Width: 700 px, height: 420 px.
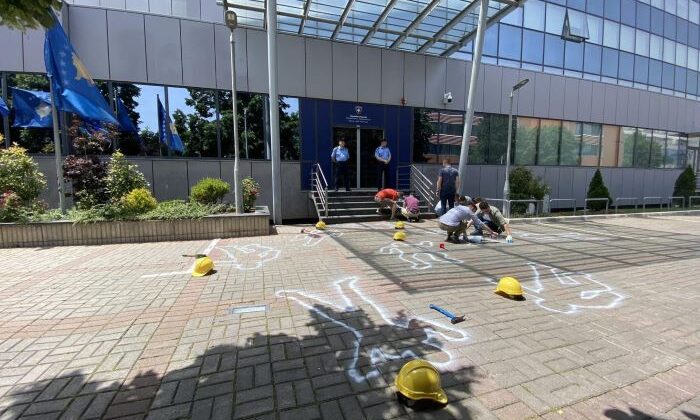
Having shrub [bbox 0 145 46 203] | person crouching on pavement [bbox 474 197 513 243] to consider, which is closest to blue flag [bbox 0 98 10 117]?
shrub [bbox 0 145 46 203]

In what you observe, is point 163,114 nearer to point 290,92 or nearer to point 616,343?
point 290,92

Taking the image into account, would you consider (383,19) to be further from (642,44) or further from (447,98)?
(642,44)

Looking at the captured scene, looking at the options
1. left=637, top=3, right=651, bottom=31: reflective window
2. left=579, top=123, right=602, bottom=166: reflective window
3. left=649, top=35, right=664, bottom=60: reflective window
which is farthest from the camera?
left=649, top=35, right=664, bottom=60: reflective window

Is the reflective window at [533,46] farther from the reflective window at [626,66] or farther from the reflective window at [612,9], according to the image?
the reflective window at [626,66]

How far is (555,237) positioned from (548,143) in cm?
908

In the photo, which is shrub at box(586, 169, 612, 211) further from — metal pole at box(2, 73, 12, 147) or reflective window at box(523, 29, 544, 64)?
metal pole at box(2, 73, 12, 147)

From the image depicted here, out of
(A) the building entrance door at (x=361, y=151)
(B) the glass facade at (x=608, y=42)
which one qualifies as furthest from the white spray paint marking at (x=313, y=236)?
(B) the glass facade at (x=608, y=42)

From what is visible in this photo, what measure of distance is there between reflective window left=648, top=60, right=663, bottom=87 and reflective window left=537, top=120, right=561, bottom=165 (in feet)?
27.6

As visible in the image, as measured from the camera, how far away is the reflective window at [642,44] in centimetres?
1845

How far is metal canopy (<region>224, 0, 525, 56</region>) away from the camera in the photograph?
1062 cm

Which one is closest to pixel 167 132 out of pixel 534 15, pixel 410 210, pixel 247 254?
pixel 247 254

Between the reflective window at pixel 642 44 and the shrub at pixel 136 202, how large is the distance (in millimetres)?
24631

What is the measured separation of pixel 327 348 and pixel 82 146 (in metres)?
8.99

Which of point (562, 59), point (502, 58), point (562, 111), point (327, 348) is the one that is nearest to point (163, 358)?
point (327, 348)
